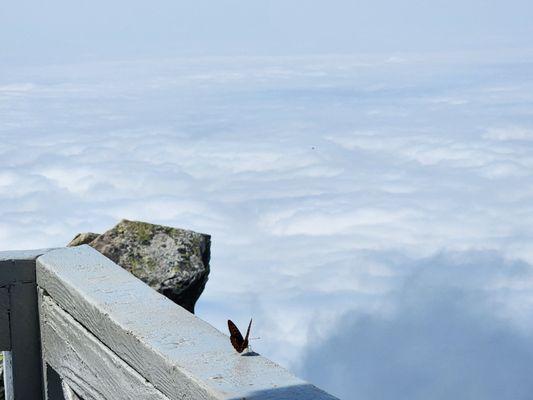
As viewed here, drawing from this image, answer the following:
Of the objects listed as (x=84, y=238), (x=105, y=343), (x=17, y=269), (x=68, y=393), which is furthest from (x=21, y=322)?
(x=84, y=238)

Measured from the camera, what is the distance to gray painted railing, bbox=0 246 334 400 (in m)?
2.16

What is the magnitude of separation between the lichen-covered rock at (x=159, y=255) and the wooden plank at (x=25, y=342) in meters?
0.89

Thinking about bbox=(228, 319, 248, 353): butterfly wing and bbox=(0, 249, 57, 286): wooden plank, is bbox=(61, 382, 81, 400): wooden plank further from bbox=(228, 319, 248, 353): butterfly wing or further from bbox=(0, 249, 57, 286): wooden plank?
bbox=(228, 319, 248, 353): butterfly wing

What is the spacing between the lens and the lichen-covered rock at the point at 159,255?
422cm

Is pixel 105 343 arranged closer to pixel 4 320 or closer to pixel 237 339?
pixel 237 339

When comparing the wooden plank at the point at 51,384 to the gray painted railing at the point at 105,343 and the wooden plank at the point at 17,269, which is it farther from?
the wooden plank at the point at 17,269

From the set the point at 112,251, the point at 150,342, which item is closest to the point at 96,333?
the point at 150,342

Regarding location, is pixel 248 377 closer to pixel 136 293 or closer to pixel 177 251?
pixel 136 293

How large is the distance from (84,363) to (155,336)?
50cm

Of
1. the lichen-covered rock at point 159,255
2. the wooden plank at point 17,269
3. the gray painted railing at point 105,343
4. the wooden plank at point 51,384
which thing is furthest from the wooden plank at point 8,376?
the lichen-covered rock at point 159,255

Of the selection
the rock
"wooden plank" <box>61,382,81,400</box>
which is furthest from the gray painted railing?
the rock

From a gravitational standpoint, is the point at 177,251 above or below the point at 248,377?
below

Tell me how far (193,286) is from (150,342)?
197 cm

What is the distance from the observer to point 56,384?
321cm
